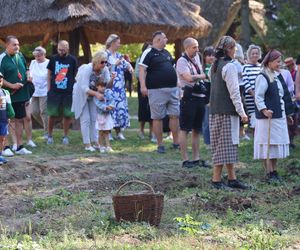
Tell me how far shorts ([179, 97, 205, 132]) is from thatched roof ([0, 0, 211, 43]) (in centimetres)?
602

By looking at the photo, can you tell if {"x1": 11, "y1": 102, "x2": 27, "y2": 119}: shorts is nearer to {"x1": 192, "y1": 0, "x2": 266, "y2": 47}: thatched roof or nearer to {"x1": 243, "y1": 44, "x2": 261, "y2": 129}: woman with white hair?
{"x1": 243, "y1": 44, "x2": 261, "y2": 129}: woman with white hair

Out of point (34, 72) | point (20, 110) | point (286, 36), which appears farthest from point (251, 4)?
point (20, 110)

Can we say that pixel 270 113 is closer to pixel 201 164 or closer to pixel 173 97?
pixel 201 164

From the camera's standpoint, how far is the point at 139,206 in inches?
273

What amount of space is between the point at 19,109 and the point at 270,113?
458cm

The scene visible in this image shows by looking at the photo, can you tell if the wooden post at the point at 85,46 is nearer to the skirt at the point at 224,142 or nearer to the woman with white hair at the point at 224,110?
the woman with white hair at the point at 224,110

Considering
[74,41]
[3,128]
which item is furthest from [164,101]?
[74,41]

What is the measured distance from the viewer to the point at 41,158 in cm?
1178

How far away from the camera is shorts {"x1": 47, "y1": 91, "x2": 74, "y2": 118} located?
46.2 feet

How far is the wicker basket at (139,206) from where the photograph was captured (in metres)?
6.90

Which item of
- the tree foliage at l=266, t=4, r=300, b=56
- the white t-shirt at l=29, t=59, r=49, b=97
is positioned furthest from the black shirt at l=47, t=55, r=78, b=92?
the tree foliage at l=266, t=4, r=300, b=56

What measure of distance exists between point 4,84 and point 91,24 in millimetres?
4972

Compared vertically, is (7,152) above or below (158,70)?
below

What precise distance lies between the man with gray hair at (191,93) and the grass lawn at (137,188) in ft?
1.73
